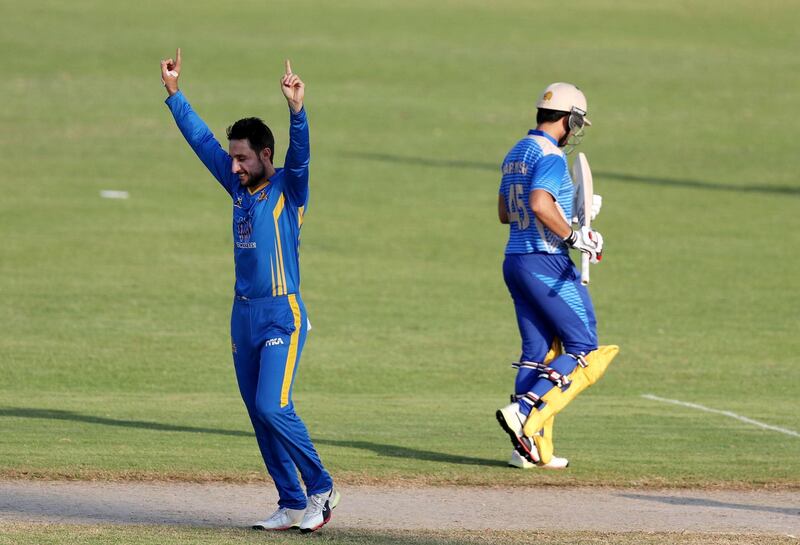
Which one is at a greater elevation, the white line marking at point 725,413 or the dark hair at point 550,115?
the dark hair at point 550,115

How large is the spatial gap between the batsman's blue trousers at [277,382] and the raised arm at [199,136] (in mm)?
726

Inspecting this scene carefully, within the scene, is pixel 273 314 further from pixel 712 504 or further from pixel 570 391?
pixel 712 504

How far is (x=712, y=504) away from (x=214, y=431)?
4065mm

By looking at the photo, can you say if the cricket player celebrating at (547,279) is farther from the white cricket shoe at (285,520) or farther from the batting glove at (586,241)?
the white cricket shoe at (285,520)

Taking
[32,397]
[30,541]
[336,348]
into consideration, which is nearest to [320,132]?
[336,348]

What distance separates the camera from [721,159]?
118 ft

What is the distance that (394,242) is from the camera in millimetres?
25422

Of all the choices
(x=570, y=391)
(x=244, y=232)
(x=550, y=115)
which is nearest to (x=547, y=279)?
(x=570, y=391)

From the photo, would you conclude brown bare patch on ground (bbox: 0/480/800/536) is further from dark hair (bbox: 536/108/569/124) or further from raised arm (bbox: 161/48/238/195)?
dark hair (bbox: 536/108/569/124)

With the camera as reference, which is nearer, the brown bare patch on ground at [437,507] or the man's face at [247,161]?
the man's face at [247,161]

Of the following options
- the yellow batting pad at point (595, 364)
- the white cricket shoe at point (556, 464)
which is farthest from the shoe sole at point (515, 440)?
the yellow batting pad at point (595, 364)

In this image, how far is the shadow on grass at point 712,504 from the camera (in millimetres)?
9219

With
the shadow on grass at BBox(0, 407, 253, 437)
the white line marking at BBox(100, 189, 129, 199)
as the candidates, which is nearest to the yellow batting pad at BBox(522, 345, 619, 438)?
the shadow on grass at BBox(0, 407, 253, 437)

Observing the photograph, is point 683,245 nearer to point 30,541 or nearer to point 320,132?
point 320,132
